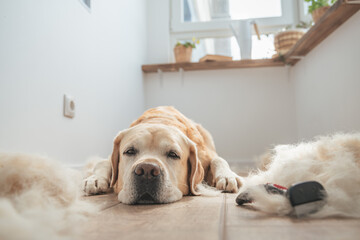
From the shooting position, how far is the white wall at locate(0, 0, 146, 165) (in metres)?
1.41

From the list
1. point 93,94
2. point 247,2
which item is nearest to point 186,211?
point 93,94

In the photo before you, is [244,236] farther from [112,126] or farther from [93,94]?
[112,126]

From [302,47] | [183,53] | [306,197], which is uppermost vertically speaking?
[183,53]

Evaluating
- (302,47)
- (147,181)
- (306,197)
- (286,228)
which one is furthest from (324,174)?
(302,47)

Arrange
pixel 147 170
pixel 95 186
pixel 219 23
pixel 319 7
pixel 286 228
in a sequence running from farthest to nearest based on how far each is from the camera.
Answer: pixel 219 23 < pixel 319 7 < pixel 95 186 < pixel 147 170 < pixel 286 228

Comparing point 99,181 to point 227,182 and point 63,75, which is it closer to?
point 227,182

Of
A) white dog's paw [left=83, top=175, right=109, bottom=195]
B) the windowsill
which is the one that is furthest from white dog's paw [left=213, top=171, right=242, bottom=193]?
the windowsill

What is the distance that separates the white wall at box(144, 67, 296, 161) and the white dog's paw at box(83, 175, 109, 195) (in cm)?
226

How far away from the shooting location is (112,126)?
2.76 meters

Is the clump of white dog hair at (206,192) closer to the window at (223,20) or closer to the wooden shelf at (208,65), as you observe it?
the wooden shelf at (208,65)

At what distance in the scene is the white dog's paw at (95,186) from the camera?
1.49 metres

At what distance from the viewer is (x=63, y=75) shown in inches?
74.3

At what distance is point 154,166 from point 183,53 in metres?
2.72

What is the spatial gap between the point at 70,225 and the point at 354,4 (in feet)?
6.94
